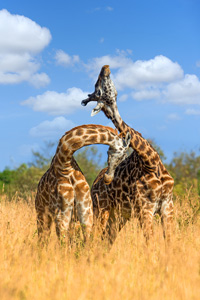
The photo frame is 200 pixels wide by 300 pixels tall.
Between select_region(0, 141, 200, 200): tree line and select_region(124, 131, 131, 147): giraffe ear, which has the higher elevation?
select_region(0, 141, 200, 200): tree line

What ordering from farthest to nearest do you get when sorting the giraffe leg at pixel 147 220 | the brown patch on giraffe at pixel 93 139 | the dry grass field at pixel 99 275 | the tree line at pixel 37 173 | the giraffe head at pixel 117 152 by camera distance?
the tree line at pixel 37 173 < the giraffe leg at pixel 147 220 < the giraffe head at pixel 117 152 < the brown patch on giraffe at pixel 93 139 < the dry grass field at pixel 99 275

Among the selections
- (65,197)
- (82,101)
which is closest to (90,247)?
(65,197)

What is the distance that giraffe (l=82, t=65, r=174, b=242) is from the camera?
20.2 ft

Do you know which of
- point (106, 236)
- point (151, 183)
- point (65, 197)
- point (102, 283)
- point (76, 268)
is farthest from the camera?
point (106, 236)

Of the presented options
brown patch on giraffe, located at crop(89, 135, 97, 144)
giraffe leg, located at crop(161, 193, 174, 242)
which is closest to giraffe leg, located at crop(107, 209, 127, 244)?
giraffe leg, located at crop(161, 193, 174, 242)

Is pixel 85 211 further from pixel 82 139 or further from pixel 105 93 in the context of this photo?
pixel 105 93

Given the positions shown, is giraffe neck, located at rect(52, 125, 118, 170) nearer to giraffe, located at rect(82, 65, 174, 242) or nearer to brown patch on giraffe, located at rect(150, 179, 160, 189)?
giraffe, located at rect(82, 65, 174, 242)

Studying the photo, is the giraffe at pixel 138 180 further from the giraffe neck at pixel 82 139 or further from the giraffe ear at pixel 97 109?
the giraffe neck at pixel 82 139

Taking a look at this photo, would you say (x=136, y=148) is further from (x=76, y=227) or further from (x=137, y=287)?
(x=137, y=287)

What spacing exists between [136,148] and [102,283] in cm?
243

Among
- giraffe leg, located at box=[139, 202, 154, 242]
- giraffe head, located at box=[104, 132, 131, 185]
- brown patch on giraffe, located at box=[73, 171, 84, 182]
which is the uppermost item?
giraffe head, located at box=[104, 132, 131, 185]

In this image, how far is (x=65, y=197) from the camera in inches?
233

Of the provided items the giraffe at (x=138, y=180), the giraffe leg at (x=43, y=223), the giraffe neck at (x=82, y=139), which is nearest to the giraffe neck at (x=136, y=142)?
the giraffe at (x=138, y=180)

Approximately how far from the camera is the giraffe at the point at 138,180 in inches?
242
